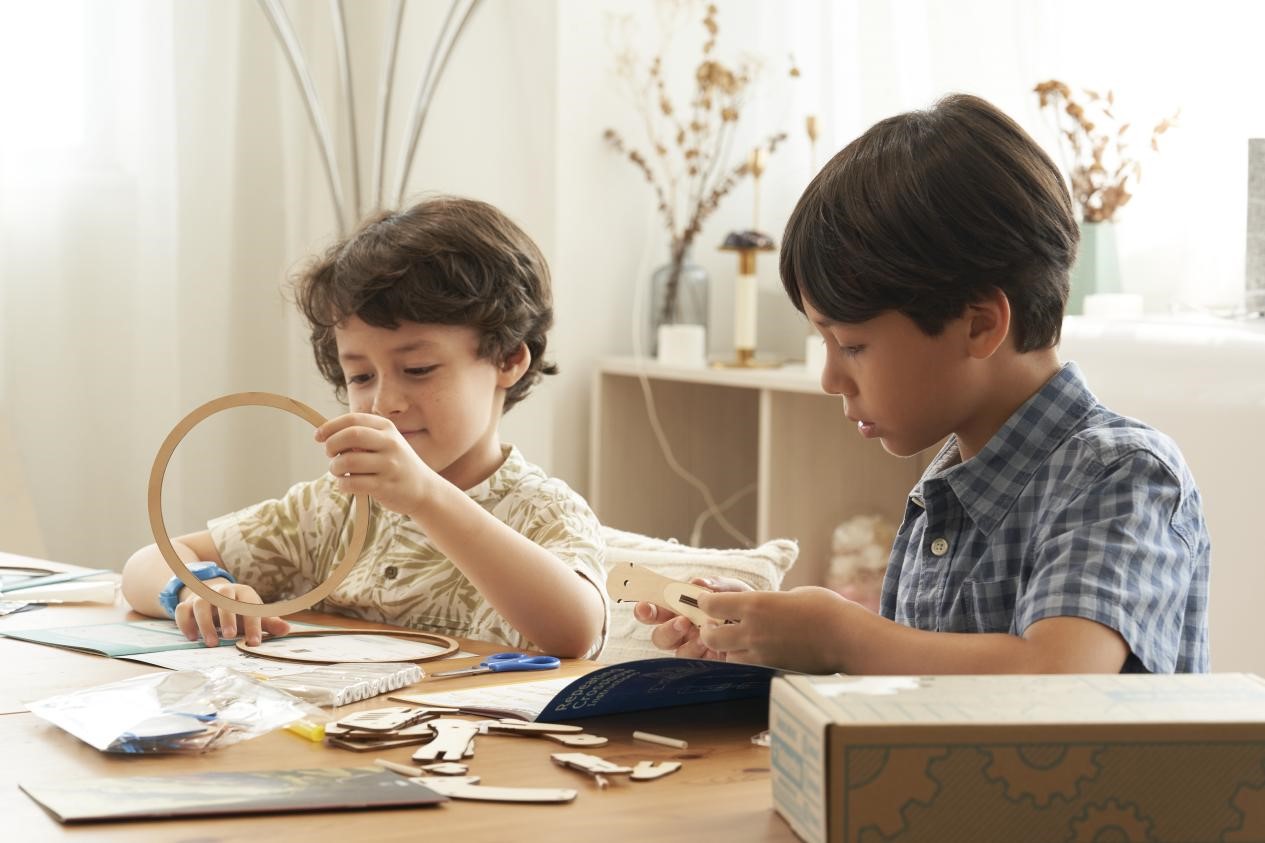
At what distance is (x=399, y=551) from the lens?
1468mm

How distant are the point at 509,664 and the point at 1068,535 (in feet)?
1.42

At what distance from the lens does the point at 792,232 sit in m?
1.15

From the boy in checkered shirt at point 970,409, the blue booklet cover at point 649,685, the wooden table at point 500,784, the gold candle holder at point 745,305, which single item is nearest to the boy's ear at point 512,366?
the boy in checkered shirt at point 970,409

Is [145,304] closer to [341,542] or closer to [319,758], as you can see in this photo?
[341,542]

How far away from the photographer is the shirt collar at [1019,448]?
1068 mm

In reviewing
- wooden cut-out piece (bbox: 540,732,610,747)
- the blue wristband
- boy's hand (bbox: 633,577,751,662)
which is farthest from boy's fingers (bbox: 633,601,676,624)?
the blue wristband

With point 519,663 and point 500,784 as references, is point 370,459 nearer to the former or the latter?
point 519,663

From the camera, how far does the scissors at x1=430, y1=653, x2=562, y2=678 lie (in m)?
1.07

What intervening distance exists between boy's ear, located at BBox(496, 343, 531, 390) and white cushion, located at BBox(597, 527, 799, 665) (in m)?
0.24

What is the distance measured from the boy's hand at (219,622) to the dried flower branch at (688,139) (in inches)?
66.8

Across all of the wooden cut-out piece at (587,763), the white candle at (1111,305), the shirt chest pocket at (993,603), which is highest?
the white candle at (1111,305)

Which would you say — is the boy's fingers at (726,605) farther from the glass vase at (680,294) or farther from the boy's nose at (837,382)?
the glass vase at (680,294)

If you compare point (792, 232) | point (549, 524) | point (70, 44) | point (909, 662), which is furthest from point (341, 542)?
point (70, 44)

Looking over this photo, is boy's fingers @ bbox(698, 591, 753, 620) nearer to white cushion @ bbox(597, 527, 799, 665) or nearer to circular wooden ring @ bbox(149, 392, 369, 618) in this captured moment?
circular wooden ring @ bbox(149, 392, 369, 618)
